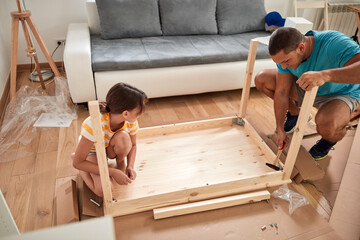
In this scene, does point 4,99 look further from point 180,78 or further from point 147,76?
point 180,78

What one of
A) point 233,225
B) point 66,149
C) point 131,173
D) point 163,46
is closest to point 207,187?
point 233,225

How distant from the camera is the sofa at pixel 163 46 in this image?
2.17 m

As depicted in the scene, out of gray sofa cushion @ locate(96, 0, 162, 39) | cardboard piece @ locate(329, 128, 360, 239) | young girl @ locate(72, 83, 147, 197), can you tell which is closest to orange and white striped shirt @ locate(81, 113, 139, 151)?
young girl @ locate(72, 83, 147, 197)

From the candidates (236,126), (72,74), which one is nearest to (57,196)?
(72,74)

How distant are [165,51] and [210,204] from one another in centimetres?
139

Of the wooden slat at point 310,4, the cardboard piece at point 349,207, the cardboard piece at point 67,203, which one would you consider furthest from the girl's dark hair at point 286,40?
the wooden slat at point 310,4

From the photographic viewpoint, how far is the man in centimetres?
133

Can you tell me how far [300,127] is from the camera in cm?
140

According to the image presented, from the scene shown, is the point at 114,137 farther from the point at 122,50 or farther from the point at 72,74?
the point at 122,50

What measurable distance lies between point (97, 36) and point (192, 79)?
104cm

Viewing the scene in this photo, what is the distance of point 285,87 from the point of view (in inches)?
69.7

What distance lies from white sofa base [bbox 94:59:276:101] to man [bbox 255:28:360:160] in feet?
2.11

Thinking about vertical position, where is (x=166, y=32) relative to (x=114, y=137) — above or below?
above

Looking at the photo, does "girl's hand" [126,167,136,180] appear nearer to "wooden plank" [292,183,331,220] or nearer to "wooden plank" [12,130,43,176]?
"wooden plank" [12,130,43,176]
